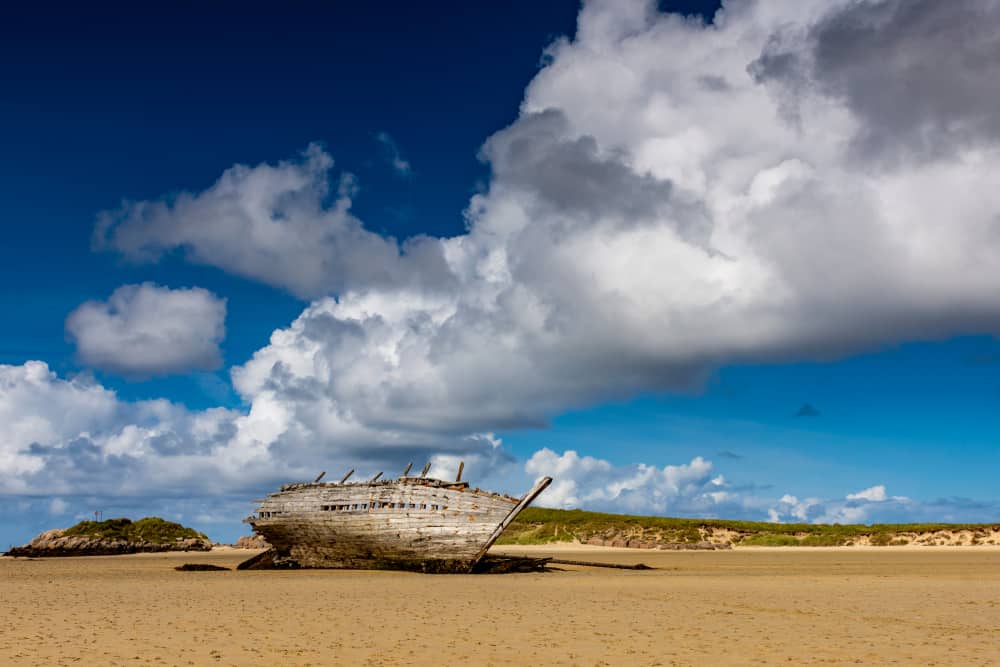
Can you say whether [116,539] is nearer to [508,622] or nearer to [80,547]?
[80,547]

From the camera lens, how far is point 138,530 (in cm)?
7531

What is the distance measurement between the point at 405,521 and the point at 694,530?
4649 cm

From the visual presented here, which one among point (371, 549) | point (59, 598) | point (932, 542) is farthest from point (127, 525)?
point (932, 542)

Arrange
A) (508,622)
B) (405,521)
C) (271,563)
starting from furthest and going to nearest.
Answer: (271,563) → (405,521) → (508,622)

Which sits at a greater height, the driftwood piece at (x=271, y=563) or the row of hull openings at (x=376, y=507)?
the row of hull openings at (x=376, y=507)

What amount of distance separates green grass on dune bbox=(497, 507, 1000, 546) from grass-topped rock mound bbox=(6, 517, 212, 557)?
1068 inches

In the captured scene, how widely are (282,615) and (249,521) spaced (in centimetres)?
2147

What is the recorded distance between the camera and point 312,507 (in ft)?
115

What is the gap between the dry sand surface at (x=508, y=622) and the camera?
1204 centimetres

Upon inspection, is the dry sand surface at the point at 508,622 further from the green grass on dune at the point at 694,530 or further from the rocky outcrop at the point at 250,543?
the rocky outcrop at the point at 250,543

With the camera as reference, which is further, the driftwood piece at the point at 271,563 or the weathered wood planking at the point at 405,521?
the driftwood piece at the point at 271,563

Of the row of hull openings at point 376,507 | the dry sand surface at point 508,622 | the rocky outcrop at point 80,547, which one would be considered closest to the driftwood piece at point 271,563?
the row of hull openings at point 376,507

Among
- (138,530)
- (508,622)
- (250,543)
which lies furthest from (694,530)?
(508,622)

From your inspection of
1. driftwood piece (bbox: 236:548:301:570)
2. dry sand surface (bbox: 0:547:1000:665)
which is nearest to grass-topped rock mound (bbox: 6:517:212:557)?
driftwood piece (bbox: 236:548:301:570)
